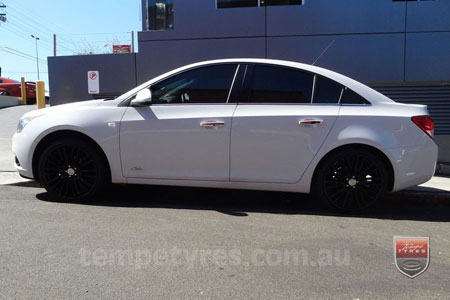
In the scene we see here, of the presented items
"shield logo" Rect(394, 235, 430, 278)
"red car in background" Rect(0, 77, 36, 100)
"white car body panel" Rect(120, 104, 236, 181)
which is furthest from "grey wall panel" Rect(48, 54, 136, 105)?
"red car in background" Rect(0, 77, 36, 100)

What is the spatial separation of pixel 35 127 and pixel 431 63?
7977 mm

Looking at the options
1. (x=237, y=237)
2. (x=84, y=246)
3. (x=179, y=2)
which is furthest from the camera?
(x=179, y=2)

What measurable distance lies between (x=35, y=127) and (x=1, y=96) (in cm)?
1646

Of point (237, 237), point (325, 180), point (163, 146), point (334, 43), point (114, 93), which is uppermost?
point (334, 43)

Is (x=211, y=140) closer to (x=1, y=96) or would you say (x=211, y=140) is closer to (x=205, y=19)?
(x=205, y=19)

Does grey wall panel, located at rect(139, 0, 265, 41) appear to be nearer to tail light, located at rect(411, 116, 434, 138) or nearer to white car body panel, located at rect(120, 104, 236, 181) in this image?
white car body panel, located at rect(120, 104, 236, 181)

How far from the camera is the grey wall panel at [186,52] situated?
29.4 ft

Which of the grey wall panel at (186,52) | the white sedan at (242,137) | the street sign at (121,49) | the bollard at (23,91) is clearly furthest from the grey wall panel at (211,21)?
the bollard at (23,91)

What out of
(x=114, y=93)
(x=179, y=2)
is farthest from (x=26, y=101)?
(x=179, y=2)

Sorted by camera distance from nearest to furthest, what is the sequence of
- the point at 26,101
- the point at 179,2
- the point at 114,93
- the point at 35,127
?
the point at 35,127, the point at 179,2, the point at 114,93, the point at 26,101

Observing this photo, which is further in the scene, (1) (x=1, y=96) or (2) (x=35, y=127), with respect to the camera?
(1) (x=1, y=96)

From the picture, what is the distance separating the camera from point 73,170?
4.88 meters

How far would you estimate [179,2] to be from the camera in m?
9.06

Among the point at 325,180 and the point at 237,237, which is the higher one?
the point at 325,180
